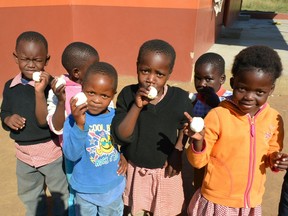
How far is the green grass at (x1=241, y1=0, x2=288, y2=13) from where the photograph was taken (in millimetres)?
28175

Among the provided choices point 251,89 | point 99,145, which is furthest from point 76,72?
point 251,89

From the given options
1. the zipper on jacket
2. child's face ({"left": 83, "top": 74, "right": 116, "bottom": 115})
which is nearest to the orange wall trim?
child's face ({"left": 83, "top": 74, "right": 116, "bottom": 115})

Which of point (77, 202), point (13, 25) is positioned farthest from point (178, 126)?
point (13, 25)

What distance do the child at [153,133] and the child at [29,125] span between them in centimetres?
63

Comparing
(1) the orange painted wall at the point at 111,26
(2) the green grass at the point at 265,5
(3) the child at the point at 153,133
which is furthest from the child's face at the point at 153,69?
(2) the green grass at the point at 265,5

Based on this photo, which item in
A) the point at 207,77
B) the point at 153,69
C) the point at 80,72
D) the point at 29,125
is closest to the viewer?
the point at 153,69

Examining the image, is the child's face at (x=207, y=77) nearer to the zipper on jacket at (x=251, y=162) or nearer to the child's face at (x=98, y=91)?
the zipper on jacket at (x=251, y=162)

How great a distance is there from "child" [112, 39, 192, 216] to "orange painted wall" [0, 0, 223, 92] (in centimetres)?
439

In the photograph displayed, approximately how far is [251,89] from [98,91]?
0.94 m

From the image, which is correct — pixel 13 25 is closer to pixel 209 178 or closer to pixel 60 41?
pixel 60 41

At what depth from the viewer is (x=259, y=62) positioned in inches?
68.5

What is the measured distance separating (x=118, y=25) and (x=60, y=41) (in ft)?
4.49

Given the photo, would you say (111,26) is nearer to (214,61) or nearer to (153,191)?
(214,61)

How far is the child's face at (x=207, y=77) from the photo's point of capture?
259 cm
